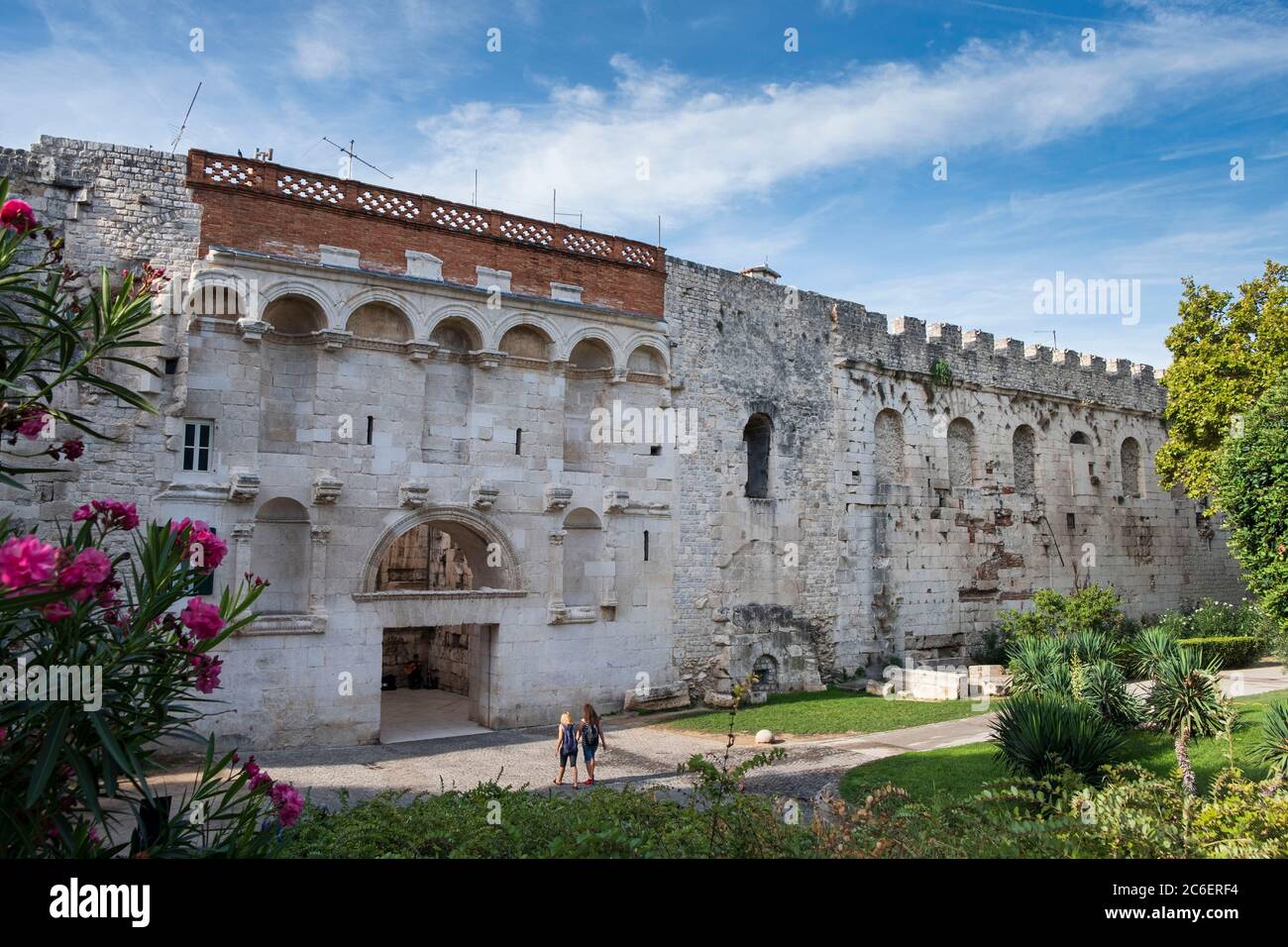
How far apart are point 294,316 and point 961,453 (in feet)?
58.2

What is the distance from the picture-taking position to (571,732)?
39.9ft

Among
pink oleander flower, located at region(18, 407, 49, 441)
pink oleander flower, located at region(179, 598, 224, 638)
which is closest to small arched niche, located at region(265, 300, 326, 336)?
pink oleander flower, located at region(18, 407, 49, 441)

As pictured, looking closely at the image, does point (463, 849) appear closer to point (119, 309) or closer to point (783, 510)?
point (119, 309)

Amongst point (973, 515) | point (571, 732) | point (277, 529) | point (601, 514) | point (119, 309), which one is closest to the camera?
point (119, 309)

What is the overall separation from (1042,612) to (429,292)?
1506cm

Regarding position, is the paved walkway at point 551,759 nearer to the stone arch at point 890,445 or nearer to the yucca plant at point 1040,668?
the yucca plant at point 1040,668

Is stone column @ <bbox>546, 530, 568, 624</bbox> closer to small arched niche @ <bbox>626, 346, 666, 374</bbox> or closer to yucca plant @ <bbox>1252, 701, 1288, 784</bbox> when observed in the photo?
small arched niche @ <bbox>626, 346, 666, 374</bbox>

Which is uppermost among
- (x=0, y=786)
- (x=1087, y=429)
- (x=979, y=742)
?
(x=1087, y=429)

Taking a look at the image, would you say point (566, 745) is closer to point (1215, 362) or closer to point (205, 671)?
point (205, 671)

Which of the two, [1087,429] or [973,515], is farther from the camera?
[1087,429]

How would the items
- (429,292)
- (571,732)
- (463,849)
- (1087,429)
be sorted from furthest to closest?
(1087,429) → (429,292) → (571,732) → (463,849)

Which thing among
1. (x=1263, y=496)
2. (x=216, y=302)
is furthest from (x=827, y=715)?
(x=216, y=302)

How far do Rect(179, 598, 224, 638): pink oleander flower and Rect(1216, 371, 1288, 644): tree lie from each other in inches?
581
